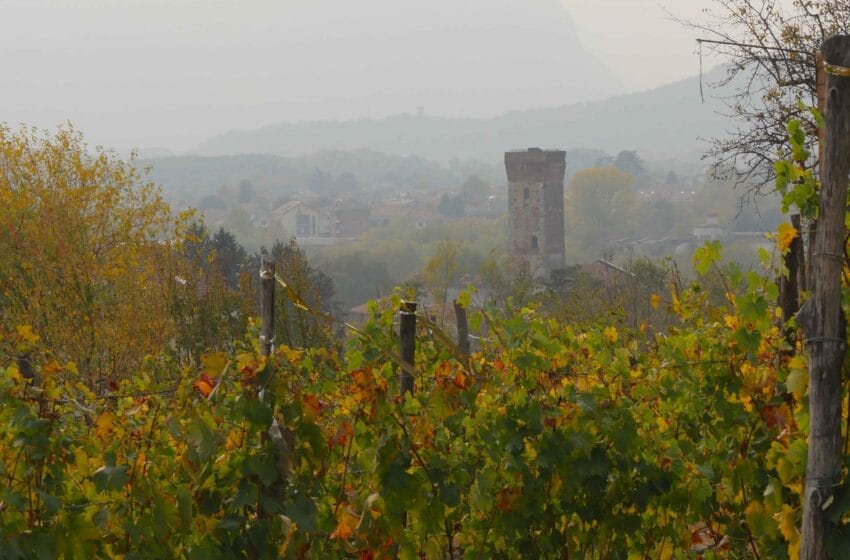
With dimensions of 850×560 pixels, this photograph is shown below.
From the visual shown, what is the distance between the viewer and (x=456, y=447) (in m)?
4.53

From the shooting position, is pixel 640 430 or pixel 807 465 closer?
pixel 807 465

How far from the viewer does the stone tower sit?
62062mm

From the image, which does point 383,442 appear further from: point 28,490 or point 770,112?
point 770,112

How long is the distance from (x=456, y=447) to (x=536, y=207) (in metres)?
58.6

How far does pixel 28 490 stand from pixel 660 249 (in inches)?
4204

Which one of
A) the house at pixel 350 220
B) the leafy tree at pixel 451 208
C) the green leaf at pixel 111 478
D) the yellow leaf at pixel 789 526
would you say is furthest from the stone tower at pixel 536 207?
the leafy tree at pixel 451 208

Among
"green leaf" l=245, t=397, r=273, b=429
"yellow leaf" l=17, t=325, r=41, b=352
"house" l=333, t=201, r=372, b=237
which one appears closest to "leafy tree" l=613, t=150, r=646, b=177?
"house" l=333, t=201, r=372, b=237

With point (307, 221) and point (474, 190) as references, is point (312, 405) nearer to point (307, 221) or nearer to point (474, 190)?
point (307, 221)

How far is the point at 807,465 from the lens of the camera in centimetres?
324

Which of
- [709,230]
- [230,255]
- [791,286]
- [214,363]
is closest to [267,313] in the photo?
[214,363]

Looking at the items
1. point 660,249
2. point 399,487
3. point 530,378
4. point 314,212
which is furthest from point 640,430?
point 314,212

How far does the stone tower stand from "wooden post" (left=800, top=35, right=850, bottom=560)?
58.7m

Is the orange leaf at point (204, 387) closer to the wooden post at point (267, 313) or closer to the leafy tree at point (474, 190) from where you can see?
the wooden post at point (267, 313)

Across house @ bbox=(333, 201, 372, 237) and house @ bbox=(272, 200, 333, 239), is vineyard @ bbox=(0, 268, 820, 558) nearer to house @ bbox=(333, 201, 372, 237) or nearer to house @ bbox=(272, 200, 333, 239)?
house @ bbox=(333, 201, 372, 237)
